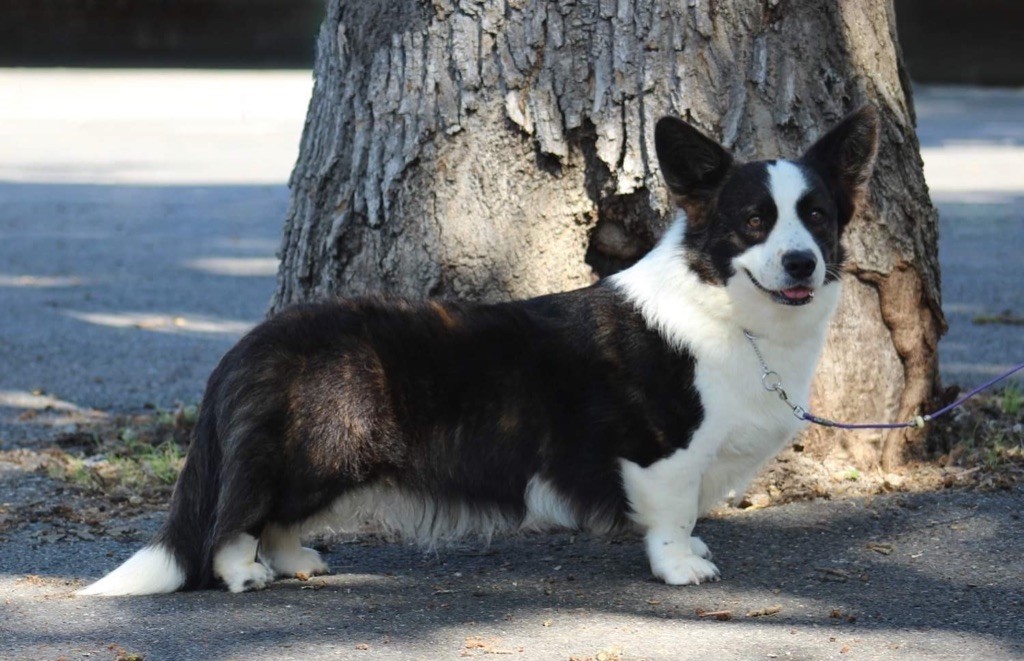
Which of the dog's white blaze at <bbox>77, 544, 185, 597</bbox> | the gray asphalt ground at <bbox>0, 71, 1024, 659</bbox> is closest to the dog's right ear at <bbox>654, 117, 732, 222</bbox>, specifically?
the gray asphalt ground at <bbox>0, 71, 1024, 659</bbox>

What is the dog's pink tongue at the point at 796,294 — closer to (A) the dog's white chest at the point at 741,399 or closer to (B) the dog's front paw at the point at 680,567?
(A) the dog's white chest at the point at 741,399

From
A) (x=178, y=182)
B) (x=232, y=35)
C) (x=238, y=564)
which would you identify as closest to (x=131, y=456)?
(x=238, y=564)

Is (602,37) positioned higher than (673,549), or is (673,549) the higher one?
(602,37)

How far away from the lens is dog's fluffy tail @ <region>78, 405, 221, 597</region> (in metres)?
4.43

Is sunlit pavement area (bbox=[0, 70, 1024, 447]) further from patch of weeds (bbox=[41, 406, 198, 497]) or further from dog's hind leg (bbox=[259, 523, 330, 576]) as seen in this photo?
dog's hind leg (bbox=[259, 523, 330, 576])

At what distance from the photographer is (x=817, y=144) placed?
182 inches

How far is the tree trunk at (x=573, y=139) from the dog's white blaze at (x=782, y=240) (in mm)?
951

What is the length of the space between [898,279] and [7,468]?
3888mm

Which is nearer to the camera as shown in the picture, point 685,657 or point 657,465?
point 685,657

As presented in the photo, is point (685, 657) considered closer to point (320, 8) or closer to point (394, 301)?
point (394, 301)

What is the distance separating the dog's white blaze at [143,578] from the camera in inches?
174

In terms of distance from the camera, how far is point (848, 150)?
4.64m

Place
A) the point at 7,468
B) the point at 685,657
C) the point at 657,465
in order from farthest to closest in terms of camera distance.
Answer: the point at 7,468 < the point at 657,465 < the point at 685,657

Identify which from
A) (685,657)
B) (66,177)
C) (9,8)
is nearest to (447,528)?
(685,657)
